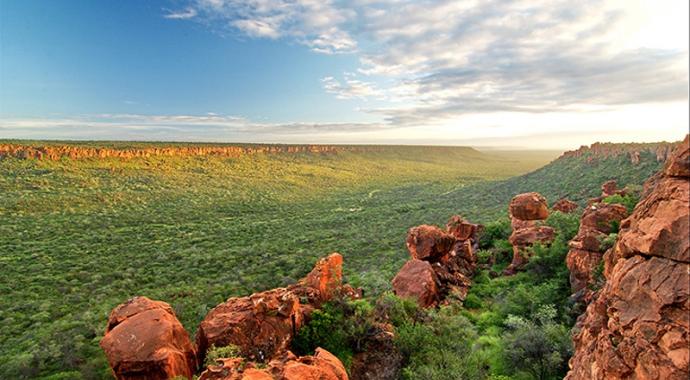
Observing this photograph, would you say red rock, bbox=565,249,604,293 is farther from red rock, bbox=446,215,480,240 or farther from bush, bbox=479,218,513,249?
bush, bbox=479,218,513,249

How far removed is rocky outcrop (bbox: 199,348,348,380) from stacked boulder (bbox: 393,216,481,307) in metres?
13.3

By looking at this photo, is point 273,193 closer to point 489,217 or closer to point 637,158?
point 489,217

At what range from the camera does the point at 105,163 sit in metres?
89.1

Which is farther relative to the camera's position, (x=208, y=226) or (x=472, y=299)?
(x=208, y=226)

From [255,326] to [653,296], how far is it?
42.8 ft

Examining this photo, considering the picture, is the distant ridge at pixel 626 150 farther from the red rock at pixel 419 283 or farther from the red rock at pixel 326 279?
the red rock at pixel 326 279

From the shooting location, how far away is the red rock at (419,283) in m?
23.3

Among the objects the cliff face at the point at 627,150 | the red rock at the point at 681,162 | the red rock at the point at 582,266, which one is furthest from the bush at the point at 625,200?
the red rock at the point at 681,162

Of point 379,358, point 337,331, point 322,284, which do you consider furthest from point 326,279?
point 379,358

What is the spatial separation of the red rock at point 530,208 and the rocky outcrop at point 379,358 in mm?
20956

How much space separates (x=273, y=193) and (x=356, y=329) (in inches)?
2829

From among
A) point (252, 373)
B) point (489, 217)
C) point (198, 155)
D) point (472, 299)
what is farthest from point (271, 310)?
point (198, 155)

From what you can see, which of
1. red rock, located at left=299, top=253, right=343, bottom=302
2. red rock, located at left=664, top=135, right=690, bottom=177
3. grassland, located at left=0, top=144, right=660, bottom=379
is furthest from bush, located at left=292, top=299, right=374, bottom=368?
red rock, located at left=664, top=135, right=690, bottom=177

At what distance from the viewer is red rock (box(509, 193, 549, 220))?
3291 centimetres
